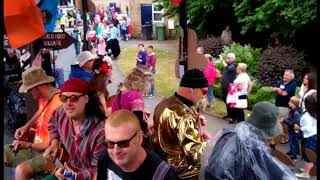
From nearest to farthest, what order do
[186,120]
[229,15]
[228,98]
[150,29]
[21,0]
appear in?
[21,0] < [186,120] < [228,98] < [229,15] < [150,29]

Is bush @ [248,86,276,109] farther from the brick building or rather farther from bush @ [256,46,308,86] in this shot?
the brick building

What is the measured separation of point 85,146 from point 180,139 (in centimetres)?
71

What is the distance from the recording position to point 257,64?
1503 cm

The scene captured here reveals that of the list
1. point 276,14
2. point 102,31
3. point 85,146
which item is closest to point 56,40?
point 85,146

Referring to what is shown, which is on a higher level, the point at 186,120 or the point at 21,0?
the point at 21,0

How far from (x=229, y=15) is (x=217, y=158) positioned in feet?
56.4

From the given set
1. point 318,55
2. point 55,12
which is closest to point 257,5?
point 55,12

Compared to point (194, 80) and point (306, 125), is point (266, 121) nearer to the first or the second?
point (194, 80)

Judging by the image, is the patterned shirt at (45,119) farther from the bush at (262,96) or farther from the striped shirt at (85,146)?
the bush at (262,96)

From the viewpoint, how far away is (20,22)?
2.98 meters

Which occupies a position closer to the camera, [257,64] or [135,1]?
[257,64]

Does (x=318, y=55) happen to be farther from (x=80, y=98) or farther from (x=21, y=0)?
(x=80, y=98)

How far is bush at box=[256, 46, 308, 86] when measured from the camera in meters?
13.8

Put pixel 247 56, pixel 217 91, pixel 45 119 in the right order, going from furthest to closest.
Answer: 1. pixel 247 56
2. pixel 217 91
3. pixel 45 119
